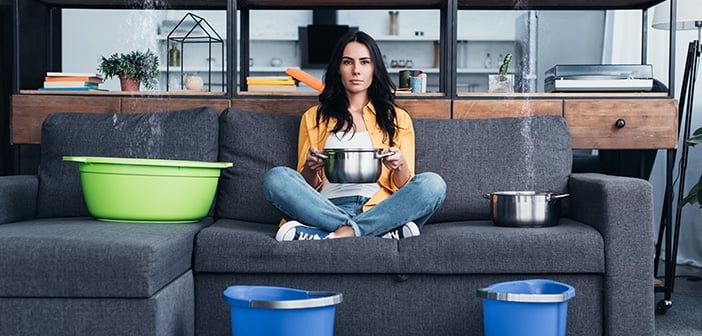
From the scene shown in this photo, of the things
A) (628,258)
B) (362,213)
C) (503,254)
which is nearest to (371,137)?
(362,213)

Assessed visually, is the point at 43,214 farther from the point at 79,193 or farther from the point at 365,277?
the point at 365,277

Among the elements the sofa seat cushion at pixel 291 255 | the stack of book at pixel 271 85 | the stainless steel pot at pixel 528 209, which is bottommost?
the sofa seat cushion at pixel 291 255

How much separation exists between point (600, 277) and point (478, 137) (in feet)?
2.42

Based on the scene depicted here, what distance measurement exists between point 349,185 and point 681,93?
1734 mm

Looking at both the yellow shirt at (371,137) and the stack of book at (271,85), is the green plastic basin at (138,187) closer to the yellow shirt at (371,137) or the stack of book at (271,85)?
the yellow shirt at (371,137)

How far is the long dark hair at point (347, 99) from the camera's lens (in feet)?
8.95

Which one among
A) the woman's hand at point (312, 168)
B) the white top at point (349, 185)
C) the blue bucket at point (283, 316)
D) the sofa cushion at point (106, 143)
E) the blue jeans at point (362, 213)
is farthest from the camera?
the sofa cushion at point (106, 143)

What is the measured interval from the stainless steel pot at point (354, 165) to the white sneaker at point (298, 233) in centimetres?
17

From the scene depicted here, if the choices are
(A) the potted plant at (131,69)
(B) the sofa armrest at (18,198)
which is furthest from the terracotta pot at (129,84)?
(B) the sofa armrest at (18,198)

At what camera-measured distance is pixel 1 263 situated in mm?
1867

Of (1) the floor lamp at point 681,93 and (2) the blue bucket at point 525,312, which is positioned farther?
(1) the floor lamp at point 681,93

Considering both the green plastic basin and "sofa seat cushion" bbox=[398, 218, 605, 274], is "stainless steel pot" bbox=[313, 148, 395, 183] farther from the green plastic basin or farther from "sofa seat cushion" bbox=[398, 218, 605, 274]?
the green plastic basin

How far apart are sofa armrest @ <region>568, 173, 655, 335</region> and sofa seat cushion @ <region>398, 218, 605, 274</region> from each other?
52 millimetres

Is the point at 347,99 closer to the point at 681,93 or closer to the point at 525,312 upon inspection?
the point at 525,312
